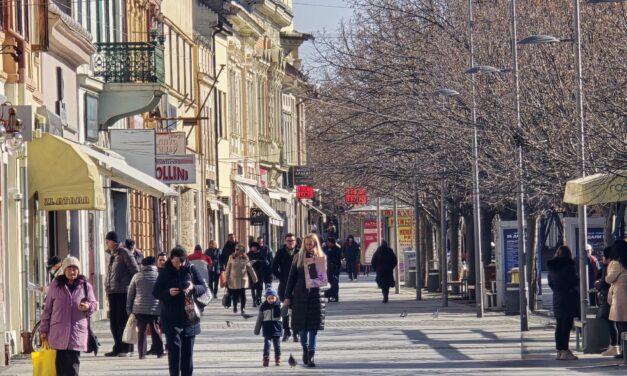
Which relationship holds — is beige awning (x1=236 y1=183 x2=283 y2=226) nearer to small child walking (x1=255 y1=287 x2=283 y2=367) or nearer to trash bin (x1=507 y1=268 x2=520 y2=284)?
trash bin (x1=507 y1=268 x2=520 y2=284)

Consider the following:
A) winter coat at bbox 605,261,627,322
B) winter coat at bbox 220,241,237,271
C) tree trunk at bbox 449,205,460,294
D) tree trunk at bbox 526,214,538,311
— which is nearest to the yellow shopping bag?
winter coat at bbox 605,261,627,322

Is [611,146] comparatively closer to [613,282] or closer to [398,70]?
[613,282]

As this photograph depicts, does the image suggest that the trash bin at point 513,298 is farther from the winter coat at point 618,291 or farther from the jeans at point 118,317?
the winter coat at point 618,291

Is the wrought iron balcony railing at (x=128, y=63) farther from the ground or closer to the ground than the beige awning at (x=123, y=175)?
farther from the ground

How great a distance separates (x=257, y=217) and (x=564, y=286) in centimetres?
5148

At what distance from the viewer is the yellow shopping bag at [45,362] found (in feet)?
64.4

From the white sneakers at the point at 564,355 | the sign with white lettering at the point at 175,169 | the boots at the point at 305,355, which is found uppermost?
the sign with white lettering at the point at 175,169

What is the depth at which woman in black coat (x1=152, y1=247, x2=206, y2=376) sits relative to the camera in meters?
20.9

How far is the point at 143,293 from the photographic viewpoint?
87.6 ft

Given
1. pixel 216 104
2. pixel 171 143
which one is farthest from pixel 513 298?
pixel 216 104

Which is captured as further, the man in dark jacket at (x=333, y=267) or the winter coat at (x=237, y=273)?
the man in dark jacket at (x=333, y=267)

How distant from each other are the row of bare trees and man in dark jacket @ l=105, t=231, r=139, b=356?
662 cm

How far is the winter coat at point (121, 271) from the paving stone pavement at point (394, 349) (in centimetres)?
108

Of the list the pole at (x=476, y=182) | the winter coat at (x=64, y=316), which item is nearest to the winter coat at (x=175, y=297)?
the winter coat at (x=64, y=316)
